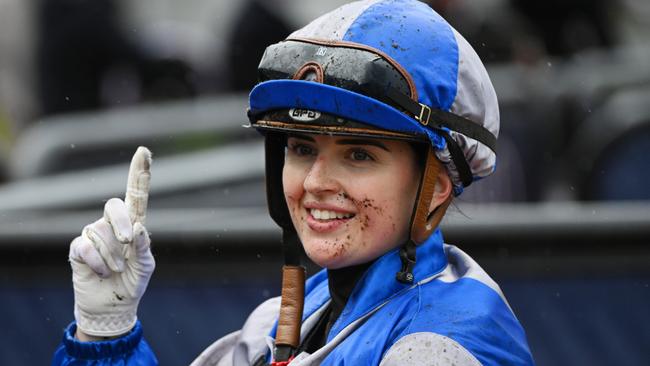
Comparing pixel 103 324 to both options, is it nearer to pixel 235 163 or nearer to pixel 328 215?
pixel 328 215

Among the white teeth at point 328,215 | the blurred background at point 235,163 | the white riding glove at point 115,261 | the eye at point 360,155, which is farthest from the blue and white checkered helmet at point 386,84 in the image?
the blurred background at point 235,163

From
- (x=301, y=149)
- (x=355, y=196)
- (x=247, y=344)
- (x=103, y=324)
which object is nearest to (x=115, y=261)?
(x=103, y=324)

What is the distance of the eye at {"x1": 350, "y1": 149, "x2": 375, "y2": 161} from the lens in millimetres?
2992

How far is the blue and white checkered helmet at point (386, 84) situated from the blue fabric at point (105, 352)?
2.33 ft

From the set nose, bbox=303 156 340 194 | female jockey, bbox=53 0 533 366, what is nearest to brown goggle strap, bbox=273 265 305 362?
female jockey, bbox=53 0 533 366

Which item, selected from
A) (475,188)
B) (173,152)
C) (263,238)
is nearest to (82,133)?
(173,152)

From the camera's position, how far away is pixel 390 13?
3.03 m

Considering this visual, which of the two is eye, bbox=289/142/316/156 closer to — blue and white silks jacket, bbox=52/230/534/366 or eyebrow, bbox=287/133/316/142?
eyebrow, bbox=287/133/316/142

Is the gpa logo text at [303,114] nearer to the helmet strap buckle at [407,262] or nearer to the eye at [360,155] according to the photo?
the eye at [360,155]

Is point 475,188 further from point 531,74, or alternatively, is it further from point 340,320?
point 340,320

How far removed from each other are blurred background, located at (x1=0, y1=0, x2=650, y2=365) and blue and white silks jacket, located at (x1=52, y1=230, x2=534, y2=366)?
1069 millimetres

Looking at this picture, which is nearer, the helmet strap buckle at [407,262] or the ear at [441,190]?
the helmet strap buckle at [407,262]

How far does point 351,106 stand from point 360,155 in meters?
0.17

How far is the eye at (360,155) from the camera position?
299 centimetres
